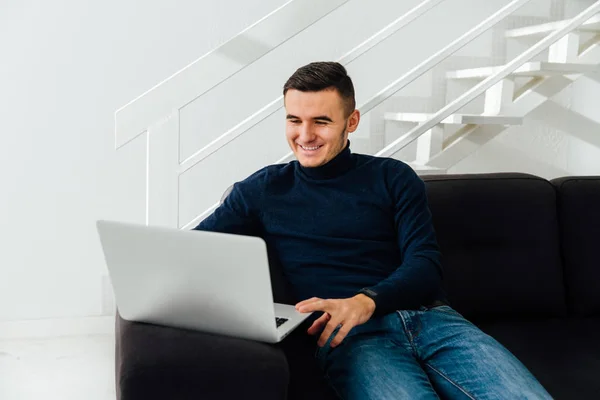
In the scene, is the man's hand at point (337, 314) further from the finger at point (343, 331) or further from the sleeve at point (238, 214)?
the sleeve at point (238, 214)

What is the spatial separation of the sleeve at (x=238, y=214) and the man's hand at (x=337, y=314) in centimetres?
38

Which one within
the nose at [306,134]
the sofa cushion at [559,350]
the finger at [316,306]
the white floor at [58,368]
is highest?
the nose at [306,134]

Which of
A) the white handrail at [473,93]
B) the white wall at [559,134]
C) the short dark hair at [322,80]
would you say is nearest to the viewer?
the short dark hair at [322,80]

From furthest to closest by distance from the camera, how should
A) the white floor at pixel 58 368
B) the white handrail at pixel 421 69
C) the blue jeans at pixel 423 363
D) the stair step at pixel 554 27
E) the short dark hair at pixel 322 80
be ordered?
the stair step at pixel 554 27, the white handrail at pixel 421 69, the white floor at pixel 58 368, the short dark hair at pixel 322 80, the blue jeans at pixel 423 363

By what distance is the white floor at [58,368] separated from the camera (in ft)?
8.67

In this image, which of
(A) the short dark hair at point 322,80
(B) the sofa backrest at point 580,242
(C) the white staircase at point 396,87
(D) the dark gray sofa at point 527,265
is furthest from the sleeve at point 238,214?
(B) the sofa backrest at point 580,242

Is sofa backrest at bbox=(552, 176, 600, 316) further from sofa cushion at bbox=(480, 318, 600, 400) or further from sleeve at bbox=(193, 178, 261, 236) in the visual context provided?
sleeve at bbox=(193, 178, 261, 236)

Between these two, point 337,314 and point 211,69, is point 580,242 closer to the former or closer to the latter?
point 337,314

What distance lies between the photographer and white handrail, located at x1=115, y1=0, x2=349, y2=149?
2.38 metres

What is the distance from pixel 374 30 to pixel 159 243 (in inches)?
97.1

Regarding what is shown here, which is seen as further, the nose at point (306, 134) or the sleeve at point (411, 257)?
the nose at point (306, 134)

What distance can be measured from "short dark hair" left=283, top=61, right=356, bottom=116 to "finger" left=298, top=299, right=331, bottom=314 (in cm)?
56

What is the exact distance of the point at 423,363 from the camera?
1666 mm

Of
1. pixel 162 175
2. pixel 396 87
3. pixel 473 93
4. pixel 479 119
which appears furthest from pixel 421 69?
pixel 162 175
